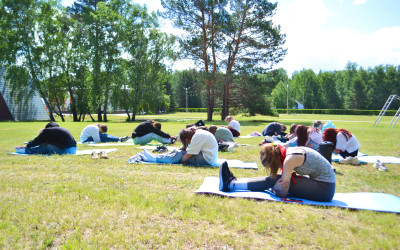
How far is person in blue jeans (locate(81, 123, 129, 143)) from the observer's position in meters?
10.6

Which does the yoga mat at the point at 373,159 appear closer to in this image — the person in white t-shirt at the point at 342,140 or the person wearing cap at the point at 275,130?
the person in white t-shirt at the point at 342,140

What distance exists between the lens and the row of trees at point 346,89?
63747 mm

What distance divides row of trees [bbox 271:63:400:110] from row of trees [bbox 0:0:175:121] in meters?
34.6

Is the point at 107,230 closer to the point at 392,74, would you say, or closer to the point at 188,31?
the point at 188,31

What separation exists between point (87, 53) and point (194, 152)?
26.9 meters

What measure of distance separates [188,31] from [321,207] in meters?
25.3

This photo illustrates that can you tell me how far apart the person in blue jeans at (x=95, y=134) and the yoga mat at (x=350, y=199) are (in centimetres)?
737

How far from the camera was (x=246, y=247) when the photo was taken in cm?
273

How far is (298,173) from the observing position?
13.2 feet

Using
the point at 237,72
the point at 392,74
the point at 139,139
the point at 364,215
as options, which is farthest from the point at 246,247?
the point at 392,74

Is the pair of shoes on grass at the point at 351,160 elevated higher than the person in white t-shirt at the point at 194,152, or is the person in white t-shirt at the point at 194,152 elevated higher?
the person in white t-shirt at the point at 194,152

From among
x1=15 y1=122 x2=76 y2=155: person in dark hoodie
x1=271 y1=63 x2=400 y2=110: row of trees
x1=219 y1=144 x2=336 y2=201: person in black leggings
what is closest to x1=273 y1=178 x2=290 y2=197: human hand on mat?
x1=219 y1=144 x2=336 y2=201: person in black leggings

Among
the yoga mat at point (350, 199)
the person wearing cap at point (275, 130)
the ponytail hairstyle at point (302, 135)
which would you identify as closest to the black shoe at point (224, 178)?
the yoga mat at point (350, 199)

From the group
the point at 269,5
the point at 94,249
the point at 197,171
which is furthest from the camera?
the point at 269,5
